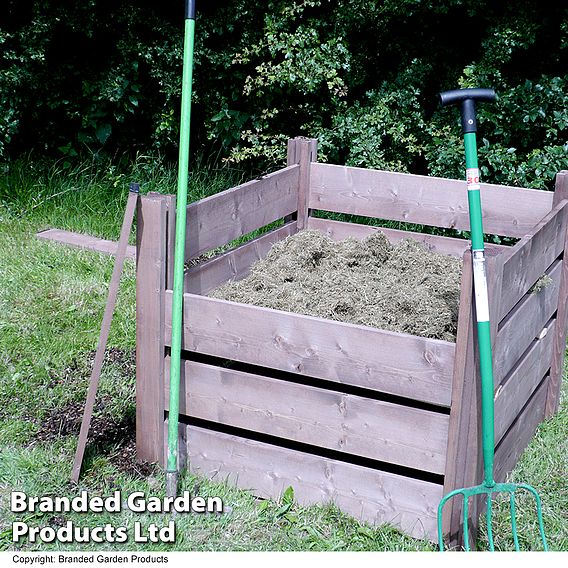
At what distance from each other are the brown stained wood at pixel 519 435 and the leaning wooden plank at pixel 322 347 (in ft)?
1.78

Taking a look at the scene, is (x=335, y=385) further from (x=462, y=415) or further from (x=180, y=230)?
(x=180, y=230)

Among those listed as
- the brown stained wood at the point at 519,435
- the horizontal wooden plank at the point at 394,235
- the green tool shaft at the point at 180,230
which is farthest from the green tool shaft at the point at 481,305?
the horizontal wooden plank at the point at 394,235

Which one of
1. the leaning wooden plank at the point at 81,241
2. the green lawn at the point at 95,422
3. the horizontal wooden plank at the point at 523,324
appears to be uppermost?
the horizontal wooden plank at the point at 523,324

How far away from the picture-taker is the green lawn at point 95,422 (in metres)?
2.71

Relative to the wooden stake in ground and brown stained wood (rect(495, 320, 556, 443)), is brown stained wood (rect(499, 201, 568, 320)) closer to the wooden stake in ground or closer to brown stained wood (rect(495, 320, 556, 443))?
brown stained wood (rect(495, 320, 556, 443))

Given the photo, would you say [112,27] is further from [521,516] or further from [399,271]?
[521,516]

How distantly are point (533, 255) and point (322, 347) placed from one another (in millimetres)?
838

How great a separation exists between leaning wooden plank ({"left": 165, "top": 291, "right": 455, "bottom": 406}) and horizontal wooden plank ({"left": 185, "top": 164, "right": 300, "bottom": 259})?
11.9 inches

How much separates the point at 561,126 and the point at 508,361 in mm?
2734

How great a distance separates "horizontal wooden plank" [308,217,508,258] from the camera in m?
3.83

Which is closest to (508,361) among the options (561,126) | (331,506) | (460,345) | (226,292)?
(460,345)

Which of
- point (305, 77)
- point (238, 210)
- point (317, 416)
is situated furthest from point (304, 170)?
point (305, 77)

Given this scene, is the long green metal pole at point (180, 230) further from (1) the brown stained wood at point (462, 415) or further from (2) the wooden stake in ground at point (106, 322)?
(1) the brown stained wood at point (462, 415)

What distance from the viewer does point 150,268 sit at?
2.77 metres
